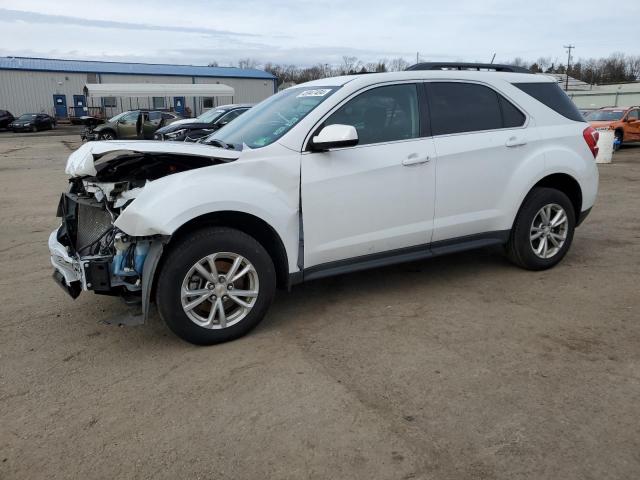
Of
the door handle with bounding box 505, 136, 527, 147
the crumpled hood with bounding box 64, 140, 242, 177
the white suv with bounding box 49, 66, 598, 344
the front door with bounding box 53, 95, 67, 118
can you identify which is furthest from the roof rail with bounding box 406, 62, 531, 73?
the front door with bounding box 53, 95, 67, 118

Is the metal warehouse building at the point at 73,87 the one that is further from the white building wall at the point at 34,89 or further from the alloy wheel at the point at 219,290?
the alloy wheel at the point at 219,290

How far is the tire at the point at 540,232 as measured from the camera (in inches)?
198

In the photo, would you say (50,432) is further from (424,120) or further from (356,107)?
(424,120)

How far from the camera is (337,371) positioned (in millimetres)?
3430

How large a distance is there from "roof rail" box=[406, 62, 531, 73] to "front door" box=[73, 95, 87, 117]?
49233 mm

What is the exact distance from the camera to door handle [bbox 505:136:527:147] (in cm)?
480

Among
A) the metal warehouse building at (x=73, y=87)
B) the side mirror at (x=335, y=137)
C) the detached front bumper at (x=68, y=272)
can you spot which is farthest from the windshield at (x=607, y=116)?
the metal warehouse building at (x=73, y=87)

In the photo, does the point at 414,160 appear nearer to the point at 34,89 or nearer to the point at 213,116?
the point at 213,116

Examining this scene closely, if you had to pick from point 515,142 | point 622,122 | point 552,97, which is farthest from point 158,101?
point 515,142

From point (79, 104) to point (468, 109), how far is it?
50675mm

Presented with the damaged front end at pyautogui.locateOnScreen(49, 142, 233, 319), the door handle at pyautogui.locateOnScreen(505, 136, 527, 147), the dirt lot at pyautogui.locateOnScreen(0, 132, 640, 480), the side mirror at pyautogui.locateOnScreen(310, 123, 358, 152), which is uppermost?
the side mirror at pyautogui.locateOnScreen(310, 123, 358, 152)

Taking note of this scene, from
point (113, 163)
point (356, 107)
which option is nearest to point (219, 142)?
point (113, 163)

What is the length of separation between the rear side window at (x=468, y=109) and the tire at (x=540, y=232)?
753 millimetres

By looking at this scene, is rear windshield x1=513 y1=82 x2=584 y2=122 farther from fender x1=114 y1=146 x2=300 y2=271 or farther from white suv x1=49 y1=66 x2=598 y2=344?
fender x1=114 y1=146 x2=300 y2=271
